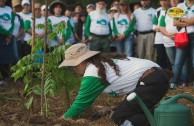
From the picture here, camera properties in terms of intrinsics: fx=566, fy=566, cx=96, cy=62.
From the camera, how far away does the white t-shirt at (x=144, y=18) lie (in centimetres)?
1002

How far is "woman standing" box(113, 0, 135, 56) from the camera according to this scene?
10.2 m

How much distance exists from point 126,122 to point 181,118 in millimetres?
719

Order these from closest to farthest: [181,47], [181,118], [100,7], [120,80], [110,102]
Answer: [181,118]
[120,80]
[110,102]
[181,47]
[100,7]

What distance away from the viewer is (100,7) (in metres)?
10.2

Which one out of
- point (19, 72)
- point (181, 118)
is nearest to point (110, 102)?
point (19, 72)

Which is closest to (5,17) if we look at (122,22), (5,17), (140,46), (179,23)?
(5,17)

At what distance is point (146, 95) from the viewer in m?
5.06

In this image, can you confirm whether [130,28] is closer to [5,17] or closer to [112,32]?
[112,32]

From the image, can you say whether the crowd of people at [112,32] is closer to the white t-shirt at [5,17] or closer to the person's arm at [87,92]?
the white t-shirt at [5,17]

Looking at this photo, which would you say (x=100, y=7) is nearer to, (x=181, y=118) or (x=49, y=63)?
(x=49, y=63)

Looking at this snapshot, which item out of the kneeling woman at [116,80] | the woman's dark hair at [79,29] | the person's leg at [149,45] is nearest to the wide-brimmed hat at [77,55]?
the kneeling woman at [116,80]

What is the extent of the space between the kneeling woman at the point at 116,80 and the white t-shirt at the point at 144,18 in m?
4.95

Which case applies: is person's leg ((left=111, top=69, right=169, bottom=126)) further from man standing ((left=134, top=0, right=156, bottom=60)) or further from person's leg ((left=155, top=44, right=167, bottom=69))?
man standing ((left=134, top=0, right=156, bottom=60))

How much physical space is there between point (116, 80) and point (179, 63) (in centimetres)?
391
